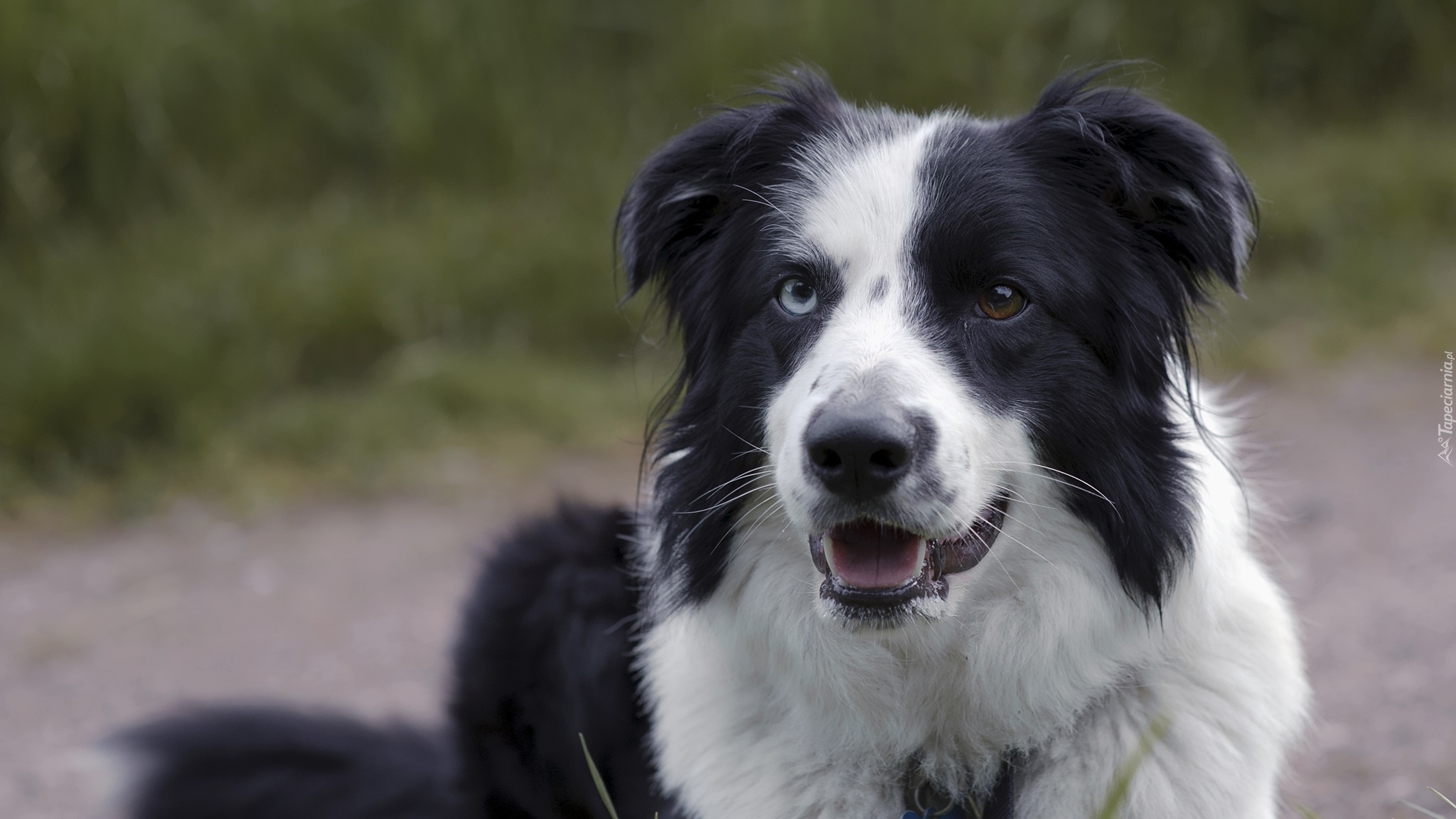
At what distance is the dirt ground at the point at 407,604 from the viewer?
151 inches

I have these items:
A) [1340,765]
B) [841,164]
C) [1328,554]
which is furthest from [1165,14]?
[841,164]

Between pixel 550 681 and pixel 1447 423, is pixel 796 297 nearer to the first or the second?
pixel 550 681

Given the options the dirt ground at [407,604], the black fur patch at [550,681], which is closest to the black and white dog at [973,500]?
the black fur patch at [550,681]

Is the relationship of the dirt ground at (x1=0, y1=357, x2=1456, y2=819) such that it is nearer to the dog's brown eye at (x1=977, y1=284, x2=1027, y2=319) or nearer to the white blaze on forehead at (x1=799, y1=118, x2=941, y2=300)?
the dog's brown eye at (x1=977, y1=284, x2=1027, y2=319)

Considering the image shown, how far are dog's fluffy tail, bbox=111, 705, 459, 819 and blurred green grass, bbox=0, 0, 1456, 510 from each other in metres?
2.75

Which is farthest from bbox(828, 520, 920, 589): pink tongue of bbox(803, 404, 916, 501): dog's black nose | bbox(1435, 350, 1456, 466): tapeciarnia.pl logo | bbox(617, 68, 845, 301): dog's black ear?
bbox(1435, 350, 1456, 466): tapeciarnia.pl logo

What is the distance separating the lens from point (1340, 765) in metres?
3.59

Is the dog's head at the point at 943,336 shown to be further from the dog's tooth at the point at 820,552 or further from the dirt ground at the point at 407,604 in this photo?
the dirt ground at the point at 407,604

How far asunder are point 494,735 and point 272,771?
586 millimetres

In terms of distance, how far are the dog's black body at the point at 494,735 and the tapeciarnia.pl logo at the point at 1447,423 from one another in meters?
3.74

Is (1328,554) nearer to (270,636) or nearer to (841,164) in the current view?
(841,164)

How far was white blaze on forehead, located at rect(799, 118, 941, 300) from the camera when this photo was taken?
2.51 metres

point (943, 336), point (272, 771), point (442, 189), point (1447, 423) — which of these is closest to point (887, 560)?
point (943, 336)

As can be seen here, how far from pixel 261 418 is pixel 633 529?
3668 millimetres
